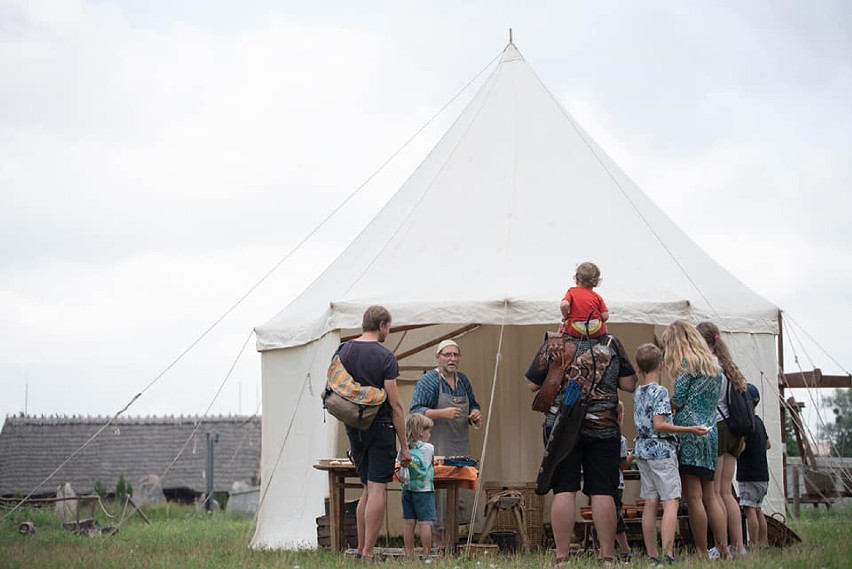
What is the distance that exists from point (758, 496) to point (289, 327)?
326 centimetres

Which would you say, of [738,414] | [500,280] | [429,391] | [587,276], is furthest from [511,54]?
[738,414]

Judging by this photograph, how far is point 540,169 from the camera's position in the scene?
8.70m

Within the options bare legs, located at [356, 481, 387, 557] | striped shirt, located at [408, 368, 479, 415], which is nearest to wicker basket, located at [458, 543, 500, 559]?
bare legs, located at [356, 481, 387, 557]

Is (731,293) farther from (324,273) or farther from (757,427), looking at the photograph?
(324,273)

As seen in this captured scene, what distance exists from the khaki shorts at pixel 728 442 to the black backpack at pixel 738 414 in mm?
24

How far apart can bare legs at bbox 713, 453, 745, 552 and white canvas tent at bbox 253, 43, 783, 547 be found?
42.5 inches

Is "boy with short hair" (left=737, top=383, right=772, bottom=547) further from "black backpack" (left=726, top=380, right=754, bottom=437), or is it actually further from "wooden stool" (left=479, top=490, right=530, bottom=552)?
"wooden stool" (left=479, top=490, right=530, bottom=552)

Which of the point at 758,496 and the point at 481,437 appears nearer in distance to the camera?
the point at 758,496

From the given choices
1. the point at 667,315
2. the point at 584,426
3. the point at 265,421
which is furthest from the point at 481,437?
the point at 584,426

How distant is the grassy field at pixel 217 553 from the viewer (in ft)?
20.5

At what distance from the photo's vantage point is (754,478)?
7016mm

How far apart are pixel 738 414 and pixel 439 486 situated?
1710 mm

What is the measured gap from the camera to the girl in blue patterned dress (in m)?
6.24

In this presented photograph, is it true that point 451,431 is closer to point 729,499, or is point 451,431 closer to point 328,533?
point 328,533
